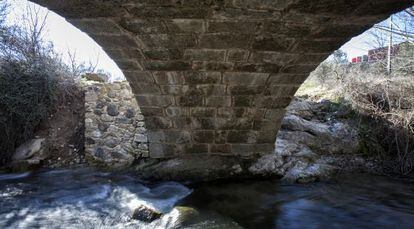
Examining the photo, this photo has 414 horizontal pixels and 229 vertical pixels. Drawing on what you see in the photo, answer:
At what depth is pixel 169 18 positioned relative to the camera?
120 inches

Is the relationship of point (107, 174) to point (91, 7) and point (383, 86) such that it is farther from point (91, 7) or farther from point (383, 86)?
point (383, 86)

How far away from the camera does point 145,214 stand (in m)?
3.97

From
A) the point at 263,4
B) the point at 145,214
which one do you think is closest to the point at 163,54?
the point at 263,4

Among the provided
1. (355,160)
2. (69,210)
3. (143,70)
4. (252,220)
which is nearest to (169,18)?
(143,70)

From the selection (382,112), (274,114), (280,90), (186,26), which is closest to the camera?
(186,26)

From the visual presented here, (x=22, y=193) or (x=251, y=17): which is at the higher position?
(x=251, y=17)

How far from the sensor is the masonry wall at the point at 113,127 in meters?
6.04

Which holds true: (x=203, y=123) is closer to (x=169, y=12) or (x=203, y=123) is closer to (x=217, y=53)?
(x=217, y=53)

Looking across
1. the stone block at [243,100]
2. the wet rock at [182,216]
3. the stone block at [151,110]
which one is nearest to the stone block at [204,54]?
the stone block at [243,100]

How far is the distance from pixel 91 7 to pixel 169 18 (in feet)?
1.94

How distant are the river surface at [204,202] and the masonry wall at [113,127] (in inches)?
14.1

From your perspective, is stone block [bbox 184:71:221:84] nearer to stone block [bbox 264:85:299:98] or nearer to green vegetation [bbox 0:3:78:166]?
stone block [bbox 264:85:299:98]

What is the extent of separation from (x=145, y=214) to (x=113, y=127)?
8.60ft

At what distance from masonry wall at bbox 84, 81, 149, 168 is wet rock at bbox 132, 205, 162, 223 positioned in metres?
1.93
